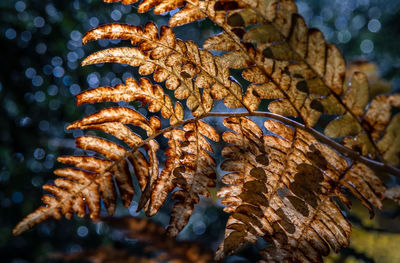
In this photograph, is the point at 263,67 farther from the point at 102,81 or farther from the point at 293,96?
the point at 102,81

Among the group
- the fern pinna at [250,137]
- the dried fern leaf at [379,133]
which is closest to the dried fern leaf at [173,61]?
the fern pinna at [250,137]

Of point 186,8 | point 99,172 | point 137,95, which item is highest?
point 186,8

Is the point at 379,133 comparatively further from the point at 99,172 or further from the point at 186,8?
the point at 99,172

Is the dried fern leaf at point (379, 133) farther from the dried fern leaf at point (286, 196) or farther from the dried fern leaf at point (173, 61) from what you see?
the dried fern leaf at point (173, 61)

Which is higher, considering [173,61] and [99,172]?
[173,61]

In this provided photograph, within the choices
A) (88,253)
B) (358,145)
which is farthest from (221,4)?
(88,253)

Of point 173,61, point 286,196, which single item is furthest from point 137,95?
point 286,196
